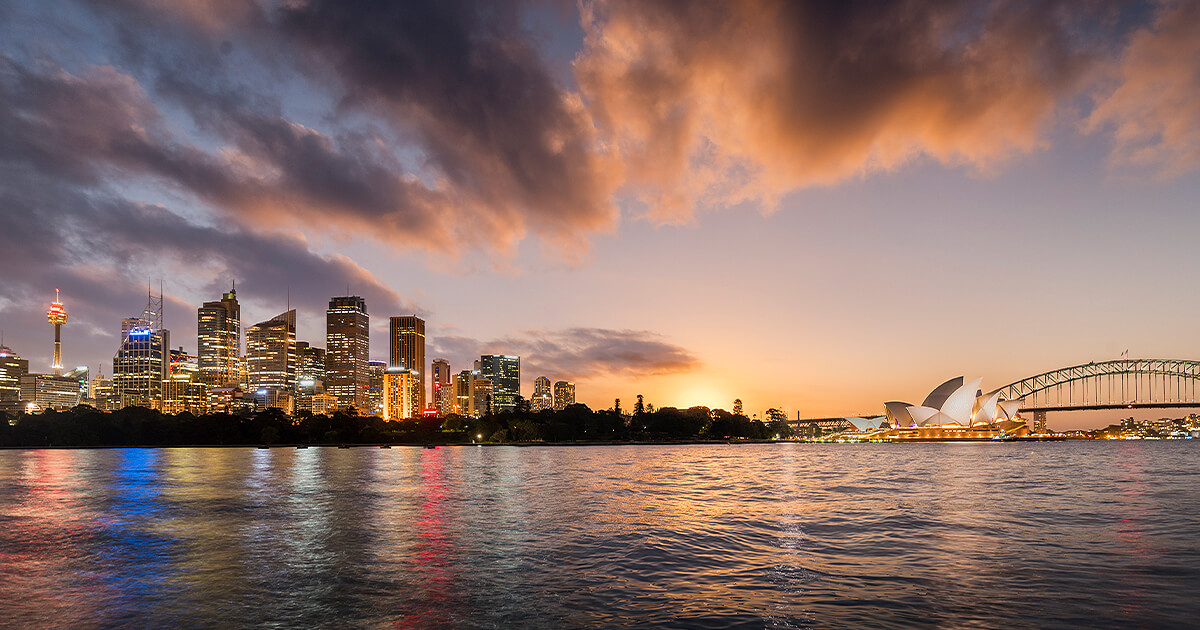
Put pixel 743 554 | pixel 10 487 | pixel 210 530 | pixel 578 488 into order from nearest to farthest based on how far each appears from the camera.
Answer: pixel 743 554 < pixel 210 530 < pixel 578 488 < pixel 10 487

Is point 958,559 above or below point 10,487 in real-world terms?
above

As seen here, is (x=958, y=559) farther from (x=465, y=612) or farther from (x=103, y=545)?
(x=103, y=545)

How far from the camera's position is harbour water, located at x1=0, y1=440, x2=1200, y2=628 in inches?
634

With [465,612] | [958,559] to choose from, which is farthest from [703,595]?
[958,559]

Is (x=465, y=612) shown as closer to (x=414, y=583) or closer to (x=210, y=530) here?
(x=414, y=583)

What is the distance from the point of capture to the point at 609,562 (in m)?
22.2

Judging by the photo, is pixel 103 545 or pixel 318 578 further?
pixel 103 545

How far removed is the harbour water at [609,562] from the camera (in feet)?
52.9

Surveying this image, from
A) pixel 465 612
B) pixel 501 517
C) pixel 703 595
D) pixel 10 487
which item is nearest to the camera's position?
pixel 465 612

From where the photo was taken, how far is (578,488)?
5303 cm

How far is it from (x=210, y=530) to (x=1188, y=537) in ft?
134

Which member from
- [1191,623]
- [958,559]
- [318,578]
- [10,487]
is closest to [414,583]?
[318,578]

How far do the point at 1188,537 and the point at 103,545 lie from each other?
1683 inches

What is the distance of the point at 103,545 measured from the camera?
2667 centimetres
